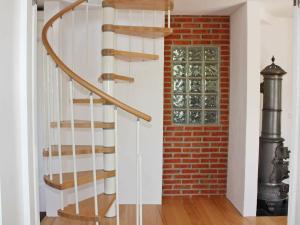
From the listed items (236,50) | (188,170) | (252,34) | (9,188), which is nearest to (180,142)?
(188,170)

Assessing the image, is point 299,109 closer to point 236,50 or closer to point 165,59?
point 236,50

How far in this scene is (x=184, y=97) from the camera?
163 inches

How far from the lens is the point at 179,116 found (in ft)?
13.6

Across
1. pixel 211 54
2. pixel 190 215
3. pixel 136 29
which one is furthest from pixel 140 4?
pixel 190 215

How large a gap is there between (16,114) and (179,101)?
2821mm

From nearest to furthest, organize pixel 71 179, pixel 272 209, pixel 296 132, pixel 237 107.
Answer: pixel 296 132 < pixel 71 179 < pixel 272 209 < pixel 237 107

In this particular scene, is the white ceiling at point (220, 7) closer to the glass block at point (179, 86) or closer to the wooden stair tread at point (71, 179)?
the glass block at point (179, 86)

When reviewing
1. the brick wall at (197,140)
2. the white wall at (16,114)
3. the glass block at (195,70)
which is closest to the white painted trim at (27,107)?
the white wall at (16,114)

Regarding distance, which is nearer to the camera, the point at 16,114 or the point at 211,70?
the point at 16,114

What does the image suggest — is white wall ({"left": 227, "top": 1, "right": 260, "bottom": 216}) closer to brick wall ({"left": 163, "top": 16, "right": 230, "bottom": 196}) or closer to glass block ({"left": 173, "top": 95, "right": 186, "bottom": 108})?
brick wall ({"left": 163, "top": 16, "right": 230, "bottom": 196})

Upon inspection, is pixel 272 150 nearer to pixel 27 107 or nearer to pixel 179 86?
pixel 179 86

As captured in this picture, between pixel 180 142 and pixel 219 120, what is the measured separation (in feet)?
1.98

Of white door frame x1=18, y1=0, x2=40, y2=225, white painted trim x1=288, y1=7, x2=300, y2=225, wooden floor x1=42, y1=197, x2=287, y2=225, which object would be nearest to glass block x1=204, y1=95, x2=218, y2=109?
wooden floor x1=42, y1=197, x2=287, y2=225

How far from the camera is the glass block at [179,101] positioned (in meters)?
4.13
